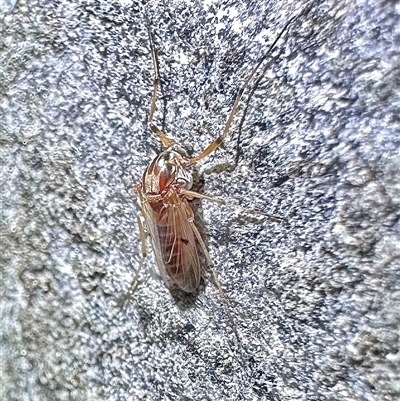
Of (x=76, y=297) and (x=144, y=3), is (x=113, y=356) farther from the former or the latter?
(x=144, y=3)

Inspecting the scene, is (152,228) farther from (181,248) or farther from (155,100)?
(155,100)

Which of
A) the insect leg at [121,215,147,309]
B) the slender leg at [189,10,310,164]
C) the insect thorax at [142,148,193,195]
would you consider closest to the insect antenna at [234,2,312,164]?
the slender leg at [189,10,310,164]

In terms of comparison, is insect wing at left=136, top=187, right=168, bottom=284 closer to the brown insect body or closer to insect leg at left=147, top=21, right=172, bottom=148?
the brown insect body

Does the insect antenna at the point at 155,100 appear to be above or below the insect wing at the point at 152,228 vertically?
above

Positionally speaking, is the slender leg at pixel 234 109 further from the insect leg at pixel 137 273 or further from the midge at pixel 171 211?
the insect leg at pixel 137 273

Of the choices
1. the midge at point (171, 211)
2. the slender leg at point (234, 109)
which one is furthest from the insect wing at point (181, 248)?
the slender leg at point (234, 109)

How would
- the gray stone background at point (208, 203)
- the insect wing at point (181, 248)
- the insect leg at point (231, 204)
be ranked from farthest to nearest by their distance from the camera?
the insect wing at point (181, 248)
the insect leg at point (231, 204)
the gray stone background at point (208, 203)

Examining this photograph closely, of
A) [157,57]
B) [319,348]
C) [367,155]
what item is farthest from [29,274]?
[367,155]
